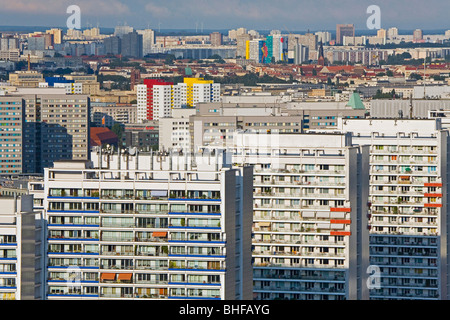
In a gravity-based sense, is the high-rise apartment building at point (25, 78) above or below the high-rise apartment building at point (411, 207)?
above

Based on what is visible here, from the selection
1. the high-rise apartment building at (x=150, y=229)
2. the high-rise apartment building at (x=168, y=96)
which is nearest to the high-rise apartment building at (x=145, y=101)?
the high-rise apartment building at (x=168, y=96)

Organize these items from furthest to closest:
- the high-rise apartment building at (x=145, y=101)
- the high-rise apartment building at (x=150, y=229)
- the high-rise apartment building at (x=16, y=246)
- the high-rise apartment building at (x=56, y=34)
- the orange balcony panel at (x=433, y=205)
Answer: the high-rise apartment building at (x=56, y=34)
the high-rise apartment building at (x=145, y=101)
the orange balcony panel at (x=433, y=205)
the high-rise apartment building at (x=150, y=229)
the high-rise apartment building at (x=16, y=246)

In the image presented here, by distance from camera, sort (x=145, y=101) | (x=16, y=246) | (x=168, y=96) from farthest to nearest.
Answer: (x=145, y=101) → (x=168, y=96) → (x=16, y=246)

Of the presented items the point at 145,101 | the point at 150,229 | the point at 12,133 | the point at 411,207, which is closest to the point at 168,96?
the point at 145,101

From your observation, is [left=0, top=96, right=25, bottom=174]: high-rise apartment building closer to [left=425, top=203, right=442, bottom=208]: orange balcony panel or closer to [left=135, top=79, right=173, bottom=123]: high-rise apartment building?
[left=135, top=79, right=173, bottom=123]: high-rise apartment building

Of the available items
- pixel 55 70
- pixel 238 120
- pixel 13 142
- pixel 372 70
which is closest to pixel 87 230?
pixel 238 120

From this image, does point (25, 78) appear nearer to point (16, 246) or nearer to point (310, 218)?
point (310, 218)

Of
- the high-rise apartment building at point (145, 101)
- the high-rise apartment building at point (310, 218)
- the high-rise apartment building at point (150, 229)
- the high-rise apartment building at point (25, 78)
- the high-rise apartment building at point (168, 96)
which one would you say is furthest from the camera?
the high-rise apartment building at point (25, 78)

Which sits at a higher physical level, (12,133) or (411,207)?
(12,133)

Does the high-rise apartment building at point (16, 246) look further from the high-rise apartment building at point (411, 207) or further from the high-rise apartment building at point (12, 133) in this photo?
the high-rise apartment building at point (12, 133)

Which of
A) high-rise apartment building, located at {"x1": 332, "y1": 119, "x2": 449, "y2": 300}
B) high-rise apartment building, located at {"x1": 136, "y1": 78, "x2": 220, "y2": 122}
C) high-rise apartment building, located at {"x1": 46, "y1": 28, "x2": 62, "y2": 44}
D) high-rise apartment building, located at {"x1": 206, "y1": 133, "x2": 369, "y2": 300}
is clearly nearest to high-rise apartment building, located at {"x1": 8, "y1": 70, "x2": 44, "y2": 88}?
high-rise apartment building, located at {"x1": 136, "y1": 78, "x2": 220, "y2": 122}
